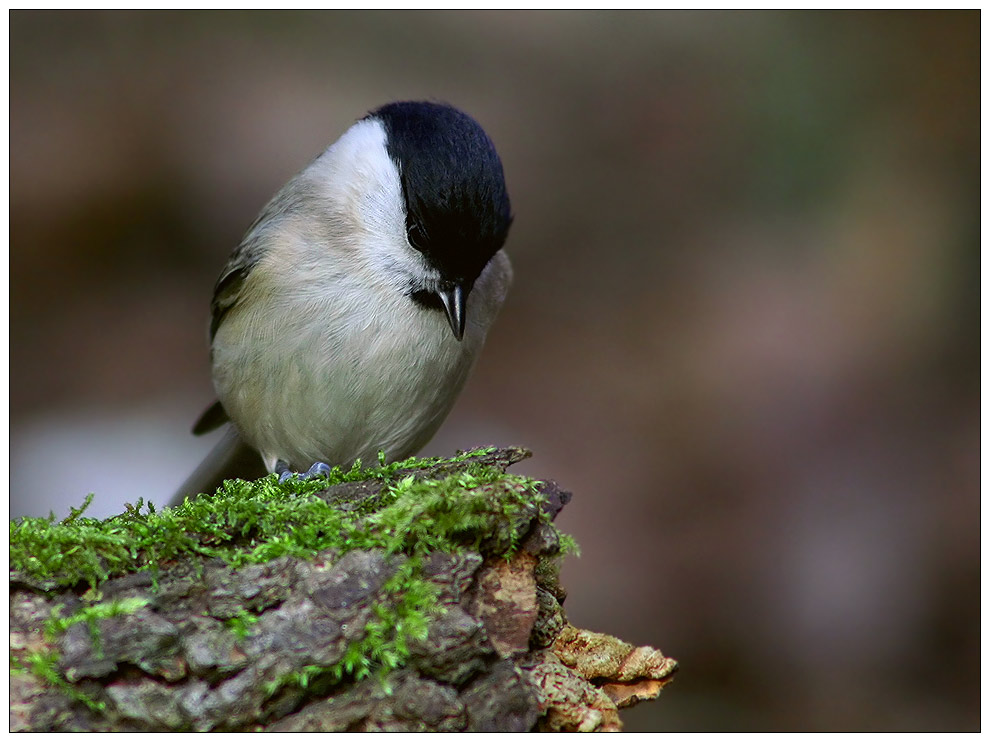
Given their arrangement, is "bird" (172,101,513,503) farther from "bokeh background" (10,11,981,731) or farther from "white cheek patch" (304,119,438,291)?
"bokeh background" (10,11,981,731)

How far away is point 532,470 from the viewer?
4.55m

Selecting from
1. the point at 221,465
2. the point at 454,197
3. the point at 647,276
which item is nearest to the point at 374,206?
the point at 454,197

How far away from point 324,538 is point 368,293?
3.24 ft

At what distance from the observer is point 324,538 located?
156 centimetres

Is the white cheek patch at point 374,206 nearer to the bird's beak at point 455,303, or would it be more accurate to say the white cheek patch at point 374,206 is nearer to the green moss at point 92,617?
the bird's beak at point 455,303

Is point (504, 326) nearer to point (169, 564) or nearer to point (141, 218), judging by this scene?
point (141, 218)

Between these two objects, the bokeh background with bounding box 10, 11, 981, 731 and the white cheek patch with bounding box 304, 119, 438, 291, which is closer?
the white cheek patch with bounding box 304, 119, 438, 291

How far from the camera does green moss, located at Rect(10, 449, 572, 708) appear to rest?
1452 mm

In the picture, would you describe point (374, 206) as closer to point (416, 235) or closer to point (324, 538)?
point (416, 235)

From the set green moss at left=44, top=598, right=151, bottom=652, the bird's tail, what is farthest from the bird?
green moss at left=44, top=598, right=151, bottom=652

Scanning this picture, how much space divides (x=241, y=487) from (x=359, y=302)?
2.23 feet

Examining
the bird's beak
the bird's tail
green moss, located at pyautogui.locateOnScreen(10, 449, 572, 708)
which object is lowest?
green moss, located at pyautogui.locateOnScreen(10, 449, 572, 708)

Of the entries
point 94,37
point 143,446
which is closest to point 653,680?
point 143,446

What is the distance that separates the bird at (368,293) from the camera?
2.32 meters
